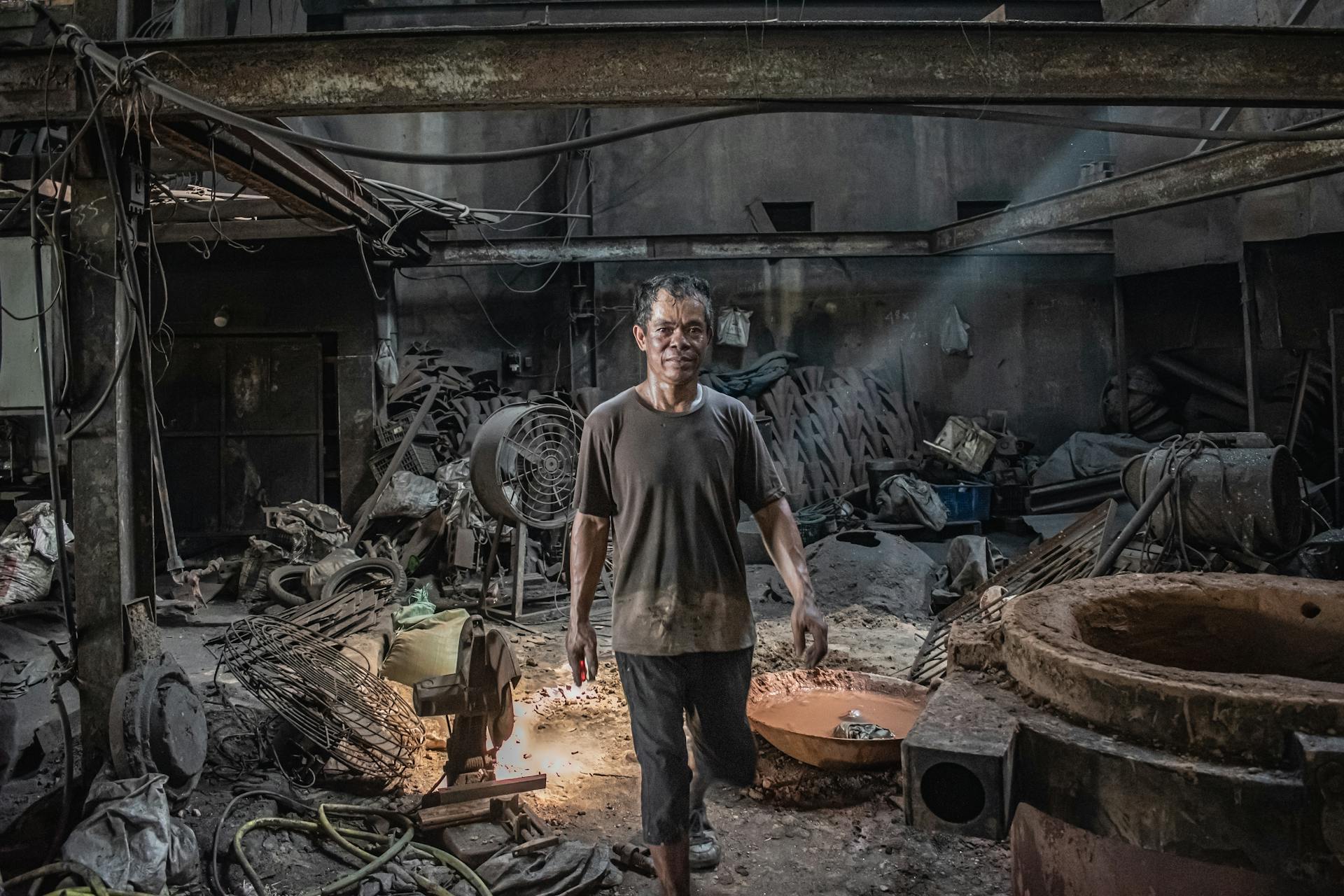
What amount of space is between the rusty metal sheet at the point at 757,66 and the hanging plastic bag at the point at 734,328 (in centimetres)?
767

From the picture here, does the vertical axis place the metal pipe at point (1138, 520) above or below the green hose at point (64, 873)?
above

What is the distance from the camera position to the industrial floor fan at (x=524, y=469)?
745cm

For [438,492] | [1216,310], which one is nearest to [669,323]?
[438,492]

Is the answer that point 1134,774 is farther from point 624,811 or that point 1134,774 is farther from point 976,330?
point 976,330

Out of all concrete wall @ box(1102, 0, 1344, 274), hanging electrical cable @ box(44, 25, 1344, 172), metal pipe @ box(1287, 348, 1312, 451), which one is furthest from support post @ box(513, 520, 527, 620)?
metal pipe @ box(1287, 348, 1312, 451)

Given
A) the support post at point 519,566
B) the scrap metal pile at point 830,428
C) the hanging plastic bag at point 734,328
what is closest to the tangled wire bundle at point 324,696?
the support post at point 519,566

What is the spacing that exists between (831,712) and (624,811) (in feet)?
4.25

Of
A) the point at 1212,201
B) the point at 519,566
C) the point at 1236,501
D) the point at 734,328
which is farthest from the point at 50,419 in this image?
the point at 1212,201

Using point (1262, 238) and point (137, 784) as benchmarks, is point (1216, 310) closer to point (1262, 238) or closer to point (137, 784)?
point (1262, 238)

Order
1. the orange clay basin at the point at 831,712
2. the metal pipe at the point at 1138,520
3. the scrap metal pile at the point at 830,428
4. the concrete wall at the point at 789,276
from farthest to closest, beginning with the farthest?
the concrete wall at the point at 789,276, the scrap metal pile at the point at 830,428, the metal pipe at the point at 1138,520, the orange clay basin at the point at 831,712

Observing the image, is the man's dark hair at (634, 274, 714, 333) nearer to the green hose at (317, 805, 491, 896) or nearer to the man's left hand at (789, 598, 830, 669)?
the man's left hand at (789, 598, 830, 669)

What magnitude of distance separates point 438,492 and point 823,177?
6943 millimetres

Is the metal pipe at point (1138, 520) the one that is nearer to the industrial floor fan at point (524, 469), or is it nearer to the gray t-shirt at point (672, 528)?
the gray t-shirt at point (672, 528)

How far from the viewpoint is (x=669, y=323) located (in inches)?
115
